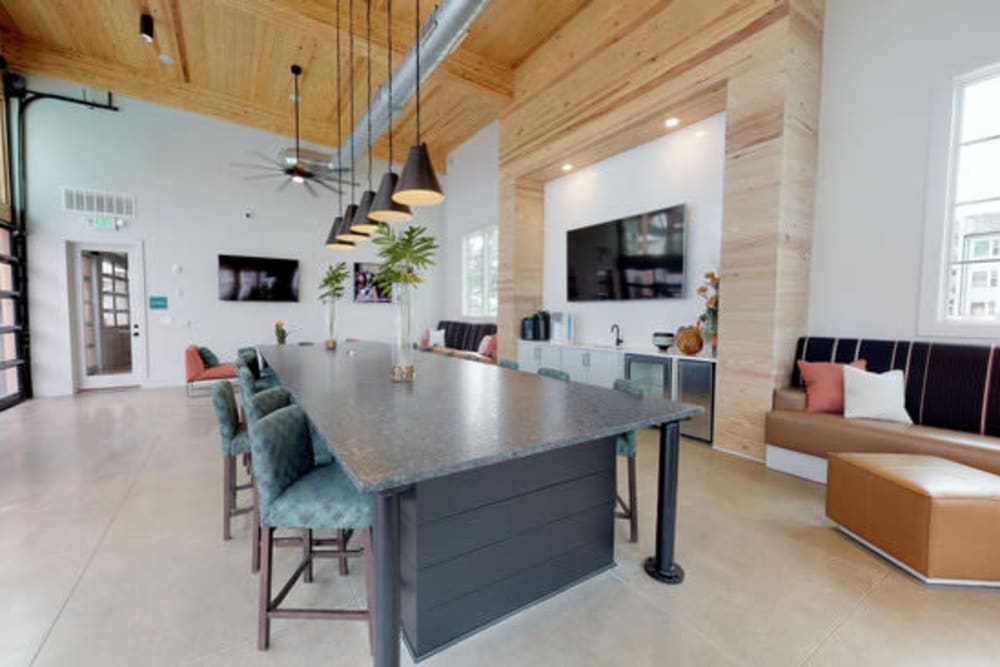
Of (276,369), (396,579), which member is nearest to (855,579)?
(396,579)

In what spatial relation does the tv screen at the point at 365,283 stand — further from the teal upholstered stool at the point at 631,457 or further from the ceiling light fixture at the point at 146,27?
the teal upholstered stool at the point at 631,457

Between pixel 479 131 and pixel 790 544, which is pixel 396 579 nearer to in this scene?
pixel 790 544

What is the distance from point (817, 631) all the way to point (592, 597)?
2.72 ft

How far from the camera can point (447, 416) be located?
156 centimetres

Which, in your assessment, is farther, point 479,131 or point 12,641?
point 479,131

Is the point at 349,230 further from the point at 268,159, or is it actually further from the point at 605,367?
the point at 268,159

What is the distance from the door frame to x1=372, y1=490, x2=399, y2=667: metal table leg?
723 centimetres

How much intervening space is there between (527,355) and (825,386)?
3.28m

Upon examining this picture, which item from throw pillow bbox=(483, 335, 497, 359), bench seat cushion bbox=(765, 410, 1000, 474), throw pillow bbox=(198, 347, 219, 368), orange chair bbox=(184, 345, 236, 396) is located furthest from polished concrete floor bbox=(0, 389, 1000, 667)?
throw pillow bbox=(483, 335, 497, 359)

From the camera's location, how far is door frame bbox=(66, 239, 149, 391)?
5.80 metres

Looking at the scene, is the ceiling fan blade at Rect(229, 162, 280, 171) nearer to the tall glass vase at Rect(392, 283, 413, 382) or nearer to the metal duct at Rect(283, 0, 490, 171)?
the metal duct at Rect(283, 0, 490, 171)

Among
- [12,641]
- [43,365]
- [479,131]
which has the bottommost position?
[12,641]

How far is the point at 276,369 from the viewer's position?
2.64m

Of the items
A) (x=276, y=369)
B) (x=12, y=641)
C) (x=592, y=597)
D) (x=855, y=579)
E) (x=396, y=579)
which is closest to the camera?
(x=396, y=579)
